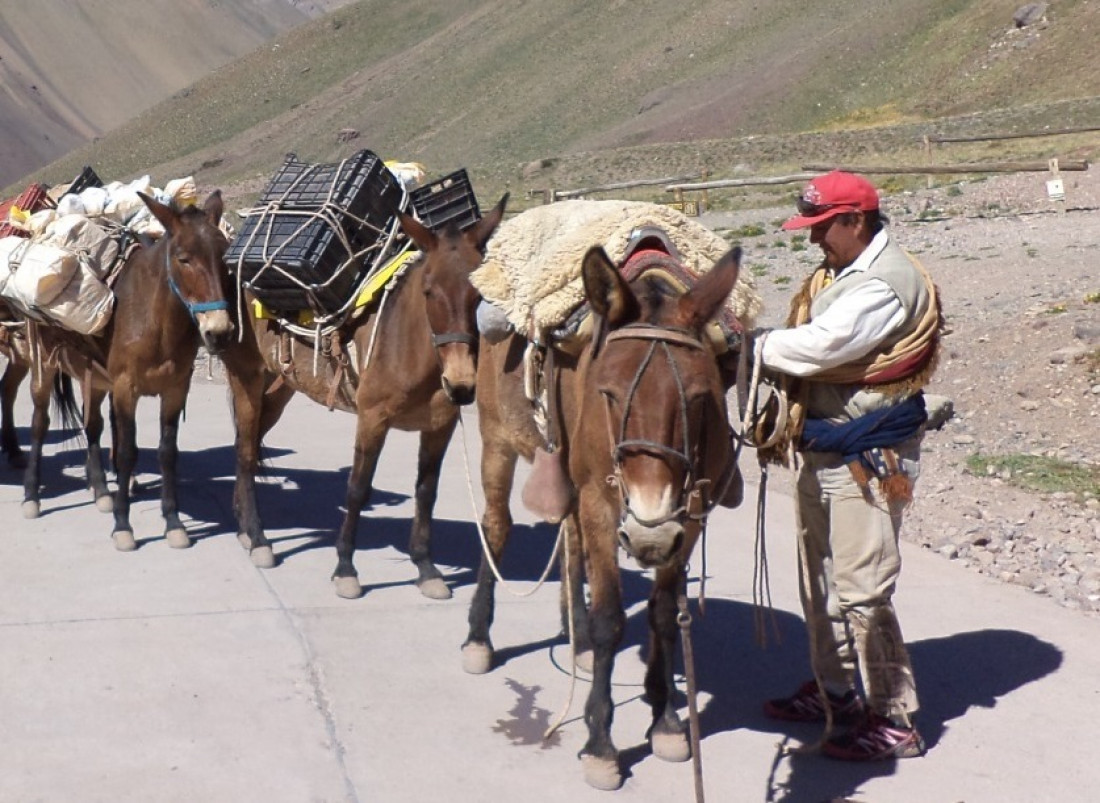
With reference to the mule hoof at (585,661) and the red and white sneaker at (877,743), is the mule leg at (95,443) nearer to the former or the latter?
the mule hoof at (585,661)

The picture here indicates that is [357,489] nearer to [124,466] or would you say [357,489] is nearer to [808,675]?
[124,466]

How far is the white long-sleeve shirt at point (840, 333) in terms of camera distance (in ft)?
14.9

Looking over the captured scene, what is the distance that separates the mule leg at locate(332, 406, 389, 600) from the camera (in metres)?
7.23

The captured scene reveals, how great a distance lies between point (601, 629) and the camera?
4.97 m

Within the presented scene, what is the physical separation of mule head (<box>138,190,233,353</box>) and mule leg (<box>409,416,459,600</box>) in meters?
1.34

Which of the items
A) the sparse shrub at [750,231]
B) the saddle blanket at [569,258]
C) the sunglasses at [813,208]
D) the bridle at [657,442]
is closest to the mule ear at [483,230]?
the saddle blanket at [569,258]

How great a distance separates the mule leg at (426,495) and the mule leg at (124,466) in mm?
1968

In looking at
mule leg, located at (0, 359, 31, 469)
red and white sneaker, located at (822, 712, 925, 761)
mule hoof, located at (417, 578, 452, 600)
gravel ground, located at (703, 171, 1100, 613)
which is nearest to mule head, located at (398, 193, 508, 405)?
mule hoof, located at (417, 578, 452, 600)

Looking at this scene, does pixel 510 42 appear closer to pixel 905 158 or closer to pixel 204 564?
pixel 905 158

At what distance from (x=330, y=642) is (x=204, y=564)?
1735 mm

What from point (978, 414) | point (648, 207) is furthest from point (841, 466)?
point (978, 414)

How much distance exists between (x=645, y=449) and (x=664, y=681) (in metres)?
1.29

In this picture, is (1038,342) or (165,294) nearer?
(165,294)

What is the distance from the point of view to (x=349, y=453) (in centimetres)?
1108
